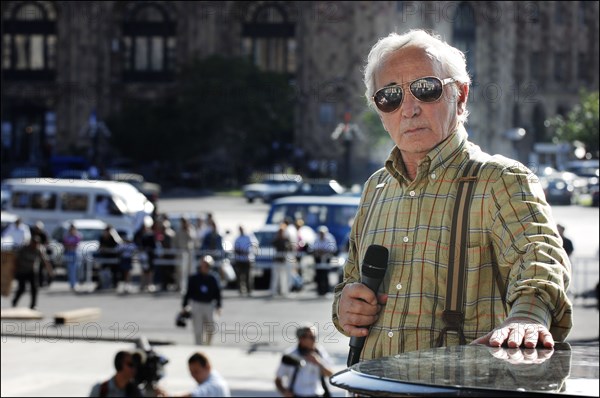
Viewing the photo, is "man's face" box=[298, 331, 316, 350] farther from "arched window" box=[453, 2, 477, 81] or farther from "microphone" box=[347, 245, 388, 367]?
"microphone" box=[347, 245, 388, 367]

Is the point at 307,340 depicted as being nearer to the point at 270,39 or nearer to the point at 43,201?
the point at 43,201

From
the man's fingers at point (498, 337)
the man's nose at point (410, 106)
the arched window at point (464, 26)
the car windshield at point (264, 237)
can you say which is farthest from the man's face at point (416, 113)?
the car windshield at point (264, 237)

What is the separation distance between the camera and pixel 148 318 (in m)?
22.3

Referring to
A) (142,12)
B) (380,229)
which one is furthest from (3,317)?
(142,12)

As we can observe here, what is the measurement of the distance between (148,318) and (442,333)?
761 inches

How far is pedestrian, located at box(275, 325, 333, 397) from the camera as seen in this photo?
13.0 meters

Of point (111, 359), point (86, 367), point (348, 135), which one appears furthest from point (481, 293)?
point (348, 135)

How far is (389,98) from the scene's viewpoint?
3.41 meters

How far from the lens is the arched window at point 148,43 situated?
70000 mm

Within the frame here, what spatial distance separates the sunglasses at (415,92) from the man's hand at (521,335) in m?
0.73

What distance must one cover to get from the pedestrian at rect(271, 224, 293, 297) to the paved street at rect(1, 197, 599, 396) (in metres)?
0.34

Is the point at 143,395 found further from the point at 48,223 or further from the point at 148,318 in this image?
the point at 48,223

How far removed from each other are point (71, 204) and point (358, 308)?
30.5 meters

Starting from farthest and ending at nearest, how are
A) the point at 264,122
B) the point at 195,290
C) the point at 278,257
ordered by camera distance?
the point at 264,122 → the point at 278,257 → the point at 195,290
